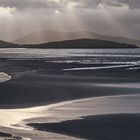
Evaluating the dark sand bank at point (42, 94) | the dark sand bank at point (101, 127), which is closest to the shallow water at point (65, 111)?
the dark sand bank at point (101, 127)

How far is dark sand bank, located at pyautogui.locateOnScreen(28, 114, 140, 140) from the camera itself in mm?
14047

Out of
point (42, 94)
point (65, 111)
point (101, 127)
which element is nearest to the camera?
point (101, 127)

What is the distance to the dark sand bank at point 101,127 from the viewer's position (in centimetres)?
1405

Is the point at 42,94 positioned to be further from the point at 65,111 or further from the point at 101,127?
the point at 101,127

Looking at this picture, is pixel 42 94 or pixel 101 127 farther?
pixel 42 94

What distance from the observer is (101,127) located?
15.6 metres

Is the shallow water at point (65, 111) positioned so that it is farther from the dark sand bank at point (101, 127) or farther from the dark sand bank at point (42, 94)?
the dark sand bank at point (42, 94)

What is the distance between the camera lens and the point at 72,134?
14414 millimetres

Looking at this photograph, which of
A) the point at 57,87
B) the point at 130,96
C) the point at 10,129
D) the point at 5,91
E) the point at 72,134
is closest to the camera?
the point at 72,134

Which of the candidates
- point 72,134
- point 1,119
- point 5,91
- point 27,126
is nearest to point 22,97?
point 5,91

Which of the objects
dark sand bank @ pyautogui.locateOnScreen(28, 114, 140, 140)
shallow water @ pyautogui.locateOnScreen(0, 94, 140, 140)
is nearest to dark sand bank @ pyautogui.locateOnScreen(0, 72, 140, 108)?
shallow water @ pyautogui.locateOnScreen(0, 94, 140, 140)

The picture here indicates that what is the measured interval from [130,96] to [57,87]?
7.74 meters

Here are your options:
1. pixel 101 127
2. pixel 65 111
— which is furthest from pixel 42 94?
pixel 101 127

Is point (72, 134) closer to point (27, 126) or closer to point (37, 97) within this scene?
point (27, 126)
